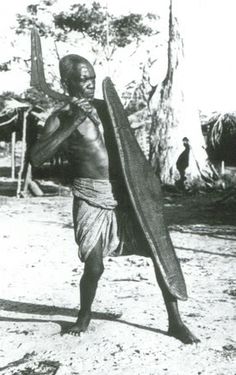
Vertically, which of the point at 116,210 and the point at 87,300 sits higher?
the point at 116,210

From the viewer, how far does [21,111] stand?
15.6m

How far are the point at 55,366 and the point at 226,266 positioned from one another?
3402 millimetres

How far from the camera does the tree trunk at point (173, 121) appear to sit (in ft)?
63.1

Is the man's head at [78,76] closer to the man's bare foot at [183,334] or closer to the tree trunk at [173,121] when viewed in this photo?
the man's bare foot at [183,334]

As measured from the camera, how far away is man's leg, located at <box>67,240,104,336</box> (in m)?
3.85

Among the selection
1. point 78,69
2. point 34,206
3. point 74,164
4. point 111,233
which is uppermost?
point 78,69

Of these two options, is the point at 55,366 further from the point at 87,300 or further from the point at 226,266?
the point at 226,266

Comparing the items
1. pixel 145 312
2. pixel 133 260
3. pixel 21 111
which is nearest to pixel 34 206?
pixel 21 111

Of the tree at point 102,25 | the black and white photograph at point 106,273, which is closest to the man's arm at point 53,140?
the black and white photograph at point 106,273

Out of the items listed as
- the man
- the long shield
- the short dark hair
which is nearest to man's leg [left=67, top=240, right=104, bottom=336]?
the man

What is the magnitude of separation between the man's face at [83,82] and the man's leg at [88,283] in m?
0.94

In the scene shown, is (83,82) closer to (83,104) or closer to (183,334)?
(83,104)

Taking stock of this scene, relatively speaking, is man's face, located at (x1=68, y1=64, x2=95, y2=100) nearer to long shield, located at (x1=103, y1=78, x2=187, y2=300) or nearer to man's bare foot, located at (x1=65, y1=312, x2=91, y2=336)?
long shield, located at (x1=103, y1=78, x2=187, y2=300)

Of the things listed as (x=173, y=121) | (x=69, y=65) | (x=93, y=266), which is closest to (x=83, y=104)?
(x=69, y=65)
